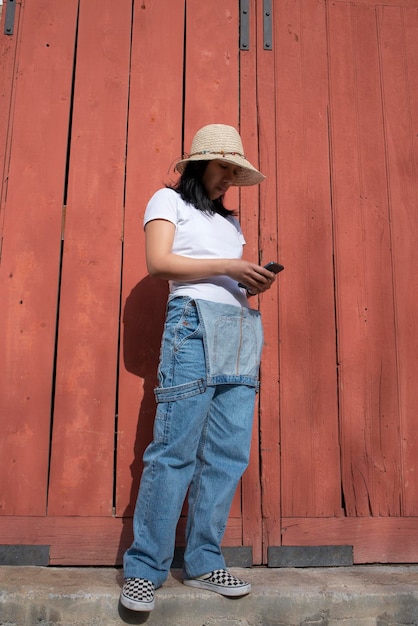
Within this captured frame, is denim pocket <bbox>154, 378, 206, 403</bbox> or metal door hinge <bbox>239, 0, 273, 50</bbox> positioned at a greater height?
metal door hinge <bbox>239, 0, 273, 50</bbox>

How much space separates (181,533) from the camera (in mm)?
2244

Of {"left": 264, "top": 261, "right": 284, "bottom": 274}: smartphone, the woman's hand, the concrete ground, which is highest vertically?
{"left": 264, "top": 261, "right": 284, "bottom": 274}: smartphone

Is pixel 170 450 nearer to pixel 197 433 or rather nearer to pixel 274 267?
pixel 197 433

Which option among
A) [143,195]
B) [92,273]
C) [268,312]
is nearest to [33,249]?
[92,273]

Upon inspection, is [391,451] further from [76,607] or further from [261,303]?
[76,607]

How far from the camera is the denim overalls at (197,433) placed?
1.82 m

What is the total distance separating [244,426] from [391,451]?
0.76m

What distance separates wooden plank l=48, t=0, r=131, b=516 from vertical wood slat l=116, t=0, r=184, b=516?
4 centimetres

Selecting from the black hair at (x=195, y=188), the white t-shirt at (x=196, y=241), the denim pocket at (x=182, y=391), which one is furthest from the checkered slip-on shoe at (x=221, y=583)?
the black hair at (x=195, y=188)

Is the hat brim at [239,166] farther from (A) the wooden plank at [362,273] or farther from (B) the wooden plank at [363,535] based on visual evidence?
(B) the wooden plank at [363,535]

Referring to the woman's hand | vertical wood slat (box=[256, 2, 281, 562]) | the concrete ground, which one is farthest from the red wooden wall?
the woman's hand

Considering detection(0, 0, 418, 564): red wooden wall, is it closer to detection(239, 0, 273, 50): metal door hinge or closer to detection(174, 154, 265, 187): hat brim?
detection(239, 0, 273, 50): metal door hinge

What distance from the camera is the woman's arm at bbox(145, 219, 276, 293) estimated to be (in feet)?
6.18

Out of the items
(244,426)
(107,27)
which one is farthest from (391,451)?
(107,27)
